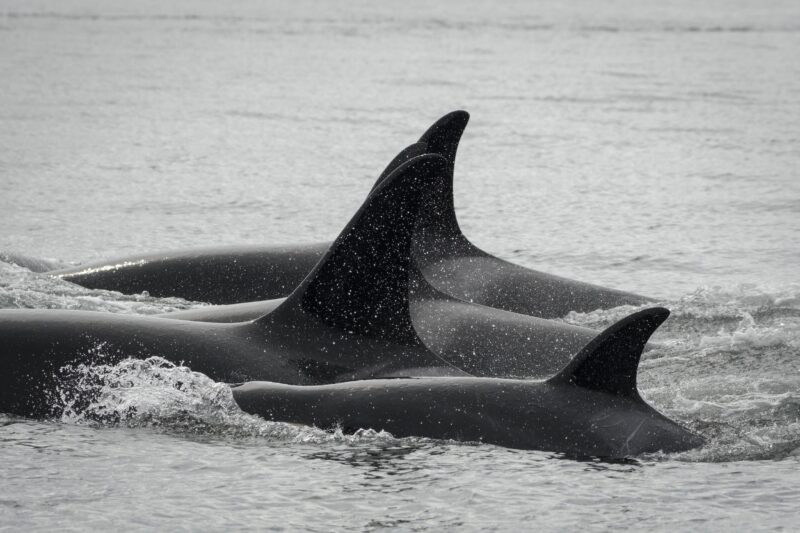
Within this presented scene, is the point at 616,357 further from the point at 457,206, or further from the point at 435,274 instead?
the point at 457,206

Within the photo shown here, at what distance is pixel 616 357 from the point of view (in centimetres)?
597

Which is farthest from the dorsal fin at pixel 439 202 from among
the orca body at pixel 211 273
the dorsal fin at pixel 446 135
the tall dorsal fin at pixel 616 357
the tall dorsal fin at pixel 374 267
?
the tall dorsal fin at pixel 616 357

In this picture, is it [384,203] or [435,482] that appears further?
[384,203]

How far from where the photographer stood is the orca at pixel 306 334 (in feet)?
21.8

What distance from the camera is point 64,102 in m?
22.6

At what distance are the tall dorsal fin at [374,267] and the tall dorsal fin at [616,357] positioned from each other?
1.01m

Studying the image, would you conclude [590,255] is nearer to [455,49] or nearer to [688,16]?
[455,49]

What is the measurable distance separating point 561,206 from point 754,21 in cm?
2633

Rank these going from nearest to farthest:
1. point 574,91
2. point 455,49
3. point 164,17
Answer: point 574,91
point 455,49
point 164,17

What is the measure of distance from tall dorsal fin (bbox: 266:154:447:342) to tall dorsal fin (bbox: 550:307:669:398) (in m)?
1.01

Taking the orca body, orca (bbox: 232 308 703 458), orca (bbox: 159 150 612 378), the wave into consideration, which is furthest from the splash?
the orca body

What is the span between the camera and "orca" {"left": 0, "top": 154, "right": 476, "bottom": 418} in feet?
21.8

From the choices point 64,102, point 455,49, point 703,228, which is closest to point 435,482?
point 703,228

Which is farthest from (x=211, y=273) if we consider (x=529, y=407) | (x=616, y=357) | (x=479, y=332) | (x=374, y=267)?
(x=616, y=357)
